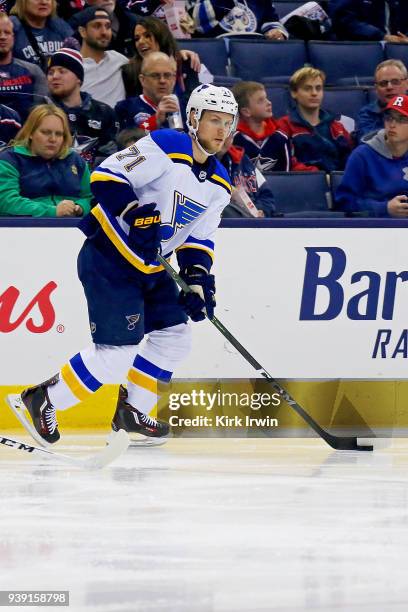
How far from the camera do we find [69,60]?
592 cm

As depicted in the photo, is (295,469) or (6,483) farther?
(295,469)

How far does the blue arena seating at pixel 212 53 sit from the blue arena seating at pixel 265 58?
0.17 feet

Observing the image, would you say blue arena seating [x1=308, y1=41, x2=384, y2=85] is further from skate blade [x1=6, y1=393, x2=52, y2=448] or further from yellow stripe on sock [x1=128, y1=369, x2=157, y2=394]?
skate blade [x1=6, y1=393, x2=52, y2=448]

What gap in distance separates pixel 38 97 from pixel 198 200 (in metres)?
1.63

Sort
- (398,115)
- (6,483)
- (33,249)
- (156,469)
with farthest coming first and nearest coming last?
(398,115), (33,249), (156,469), (6,483)

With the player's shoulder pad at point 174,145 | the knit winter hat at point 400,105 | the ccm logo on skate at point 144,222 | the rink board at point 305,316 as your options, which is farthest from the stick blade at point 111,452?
the knit winter hat at point 400,105

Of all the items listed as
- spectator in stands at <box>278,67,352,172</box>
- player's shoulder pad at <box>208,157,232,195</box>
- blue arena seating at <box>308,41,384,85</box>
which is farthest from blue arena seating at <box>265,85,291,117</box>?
player's shoulder pad at <box>208,157,232,195</box>

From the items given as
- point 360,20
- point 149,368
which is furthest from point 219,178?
point 360,20

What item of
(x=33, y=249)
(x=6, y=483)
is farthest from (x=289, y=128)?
(x=6, y=483)

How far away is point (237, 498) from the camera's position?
3.70 metres

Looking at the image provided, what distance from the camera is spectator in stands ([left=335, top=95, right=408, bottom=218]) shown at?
5750 millimetres

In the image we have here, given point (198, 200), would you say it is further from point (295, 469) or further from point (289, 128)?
point (289, 128)

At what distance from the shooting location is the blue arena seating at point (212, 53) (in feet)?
22.2

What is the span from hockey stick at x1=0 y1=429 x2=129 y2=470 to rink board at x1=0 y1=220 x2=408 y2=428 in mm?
1060
